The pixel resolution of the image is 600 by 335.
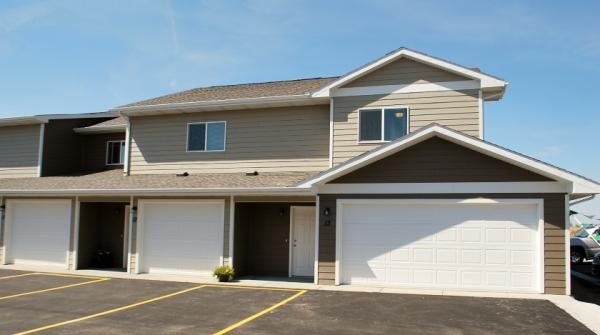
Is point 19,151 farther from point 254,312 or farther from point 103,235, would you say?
point 254,312

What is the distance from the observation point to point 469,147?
41.9ft

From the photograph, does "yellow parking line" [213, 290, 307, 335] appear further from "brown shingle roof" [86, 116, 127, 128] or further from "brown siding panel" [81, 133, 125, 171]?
"brown siding panel" [81, 133, 125, 171]

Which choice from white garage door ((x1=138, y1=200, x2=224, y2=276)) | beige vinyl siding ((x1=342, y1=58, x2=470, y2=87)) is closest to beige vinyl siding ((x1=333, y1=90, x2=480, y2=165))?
beige vinyl siding ((x1=342, y1=58, x2=470, y2=87))

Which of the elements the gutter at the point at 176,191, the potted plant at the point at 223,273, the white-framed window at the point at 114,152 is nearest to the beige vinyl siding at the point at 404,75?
the gutter at the point at 176,191

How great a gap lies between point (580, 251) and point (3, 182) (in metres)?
25.6

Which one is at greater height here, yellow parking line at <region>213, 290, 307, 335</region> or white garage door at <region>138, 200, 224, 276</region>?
white garage door at <region>138, 200, 224, 276</region>

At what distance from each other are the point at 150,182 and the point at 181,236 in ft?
6.70

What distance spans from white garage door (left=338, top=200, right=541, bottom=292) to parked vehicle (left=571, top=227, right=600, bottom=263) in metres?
14.3

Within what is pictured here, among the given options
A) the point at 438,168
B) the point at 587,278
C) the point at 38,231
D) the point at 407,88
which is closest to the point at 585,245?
the point at 587,278

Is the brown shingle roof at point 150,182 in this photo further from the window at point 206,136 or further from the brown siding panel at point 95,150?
the brown siding panel at point 95,150

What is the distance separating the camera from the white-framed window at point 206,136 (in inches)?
672

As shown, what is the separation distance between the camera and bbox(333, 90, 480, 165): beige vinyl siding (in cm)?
1437

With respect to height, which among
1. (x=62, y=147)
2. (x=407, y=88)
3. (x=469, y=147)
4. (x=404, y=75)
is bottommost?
(x=469, y=147)

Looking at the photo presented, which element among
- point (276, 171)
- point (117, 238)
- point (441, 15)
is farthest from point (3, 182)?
point (441, 15)
